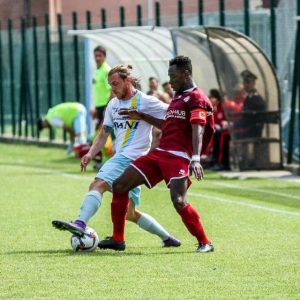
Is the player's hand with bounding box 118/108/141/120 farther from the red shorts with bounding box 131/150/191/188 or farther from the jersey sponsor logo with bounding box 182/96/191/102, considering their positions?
the jersey sponsor logo with bounding box 182/96/191/102

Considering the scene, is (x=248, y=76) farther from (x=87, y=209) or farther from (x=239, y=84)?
(x=87, y=209)

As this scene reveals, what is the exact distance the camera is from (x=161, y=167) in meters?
13.0

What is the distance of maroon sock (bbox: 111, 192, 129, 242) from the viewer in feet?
43.0

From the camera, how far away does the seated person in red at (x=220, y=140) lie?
2511cm

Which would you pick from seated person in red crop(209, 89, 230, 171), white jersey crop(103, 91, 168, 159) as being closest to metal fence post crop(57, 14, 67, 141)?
seated person in red crop(209, 89, 230, 171)

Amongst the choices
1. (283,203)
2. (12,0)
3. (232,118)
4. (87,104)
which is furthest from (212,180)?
(12,0)

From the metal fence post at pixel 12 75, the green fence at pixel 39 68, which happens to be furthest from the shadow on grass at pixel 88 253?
the metal fence post at pixel 12 75

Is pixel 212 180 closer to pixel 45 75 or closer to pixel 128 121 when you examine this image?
pixel 128 121

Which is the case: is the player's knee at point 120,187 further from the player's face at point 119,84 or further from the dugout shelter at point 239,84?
the dugout shelter at point 239,84

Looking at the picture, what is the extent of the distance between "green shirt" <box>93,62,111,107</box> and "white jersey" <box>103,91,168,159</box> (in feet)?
34.4

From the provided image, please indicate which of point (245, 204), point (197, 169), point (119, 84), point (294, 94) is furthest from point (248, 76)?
point (197, 169)

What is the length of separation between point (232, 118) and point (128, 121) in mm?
11222

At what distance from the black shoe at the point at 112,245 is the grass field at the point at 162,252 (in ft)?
0.36

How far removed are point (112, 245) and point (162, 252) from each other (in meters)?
0.51
